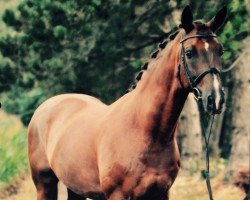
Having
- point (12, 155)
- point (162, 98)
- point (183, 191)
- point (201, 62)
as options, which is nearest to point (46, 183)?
point (162, 98)

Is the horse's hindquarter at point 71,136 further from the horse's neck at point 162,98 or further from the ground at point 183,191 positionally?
the ground at point 183,191

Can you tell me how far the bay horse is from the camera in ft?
17.3

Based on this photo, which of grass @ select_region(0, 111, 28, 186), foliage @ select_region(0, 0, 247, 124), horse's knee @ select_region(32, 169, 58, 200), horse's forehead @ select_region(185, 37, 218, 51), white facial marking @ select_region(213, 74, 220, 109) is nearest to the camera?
white facial marking @ select_region(213, 74, 220, 109)

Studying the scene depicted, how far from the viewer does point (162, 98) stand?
220 inches

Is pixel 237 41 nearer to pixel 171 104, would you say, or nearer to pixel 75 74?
pixel 75 74

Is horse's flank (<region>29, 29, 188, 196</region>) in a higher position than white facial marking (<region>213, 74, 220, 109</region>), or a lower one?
lower

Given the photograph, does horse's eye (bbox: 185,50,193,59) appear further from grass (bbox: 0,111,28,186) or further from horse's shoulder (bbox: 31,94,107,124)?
grass (bbox: 0,111,28,186)

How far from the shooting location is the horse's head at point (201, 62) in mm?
5117

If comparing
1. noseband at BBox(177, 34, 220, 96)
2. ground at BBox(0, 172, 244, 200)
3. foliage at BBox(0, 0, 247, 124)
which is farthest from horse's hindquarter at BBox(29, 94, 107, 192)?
ground at BBox(0, 172, 244, 200)

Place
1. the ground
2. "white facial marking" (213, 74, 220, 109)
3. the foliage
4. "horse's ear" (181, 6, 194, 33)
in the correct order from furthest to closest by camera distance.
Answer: the ground → the foliage → "horse's ear" (181, 6, 194, 33) → "white facial marking" (213, 74, 220, 109)

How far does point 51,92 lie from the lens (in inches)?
456

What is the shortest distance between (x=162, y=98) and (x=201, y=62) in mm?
536

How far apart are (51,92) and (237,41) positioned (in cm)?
336

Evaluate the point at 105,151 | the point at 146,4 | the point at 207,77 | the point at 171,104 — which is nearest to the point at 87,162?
the point at 105,151
